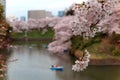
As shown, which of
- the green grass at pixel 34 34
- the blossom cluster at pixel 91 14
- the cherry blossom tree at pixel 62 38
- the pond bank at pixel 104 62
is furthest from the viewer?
the green grass at pixel 34 34

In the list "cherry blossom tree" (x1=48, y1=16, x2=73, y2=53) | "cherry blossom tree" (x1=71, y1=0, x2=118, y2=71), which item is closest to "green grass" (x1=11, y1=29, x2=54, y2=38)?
"cherry blossom tree" (x1=48, y1=16, x2=73, y2=53)

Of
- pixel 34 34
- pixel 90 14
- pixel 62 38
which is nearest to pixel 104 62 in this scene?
pixel 62 38

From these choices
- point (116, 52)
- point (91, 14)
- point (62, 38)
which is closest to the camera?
point (91, 14)

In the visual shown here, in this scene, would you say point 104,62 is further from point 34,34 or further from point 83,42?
point 34,34

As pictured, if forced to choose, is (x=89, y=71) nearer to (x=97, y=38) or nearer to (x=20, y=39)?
(x=97, y=38)

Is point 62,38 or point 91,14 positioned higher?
point 91,14

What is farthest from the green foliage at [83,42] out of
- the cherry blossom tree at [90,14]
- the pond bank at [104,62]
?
the cherry blossom tree at [90,14]

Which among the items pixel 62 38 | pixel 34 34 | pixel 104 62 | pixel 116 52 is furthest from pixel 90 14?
pixel 34 34

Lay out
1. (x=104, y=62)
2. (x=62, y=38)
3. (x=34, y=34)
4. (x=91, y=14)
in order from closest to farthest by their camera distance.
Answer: (x=91, y=14) < (x=104, y=62) < (x=62, y=38) < (x=34, y=34)

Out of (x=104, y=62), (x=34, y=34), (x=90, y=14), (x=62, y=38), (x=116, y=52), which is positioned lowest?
(x=34, y=34)

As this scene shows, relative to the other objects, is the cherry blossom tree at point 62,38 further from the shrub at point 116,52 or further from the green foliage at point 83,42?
the shrub at point 116,52

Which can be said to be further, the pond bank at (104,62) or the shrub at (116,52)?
the shrub at (116,52)

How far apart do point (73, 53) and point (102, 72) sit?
31.6 ft

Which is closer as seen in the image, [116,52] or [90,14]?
[90,14]
